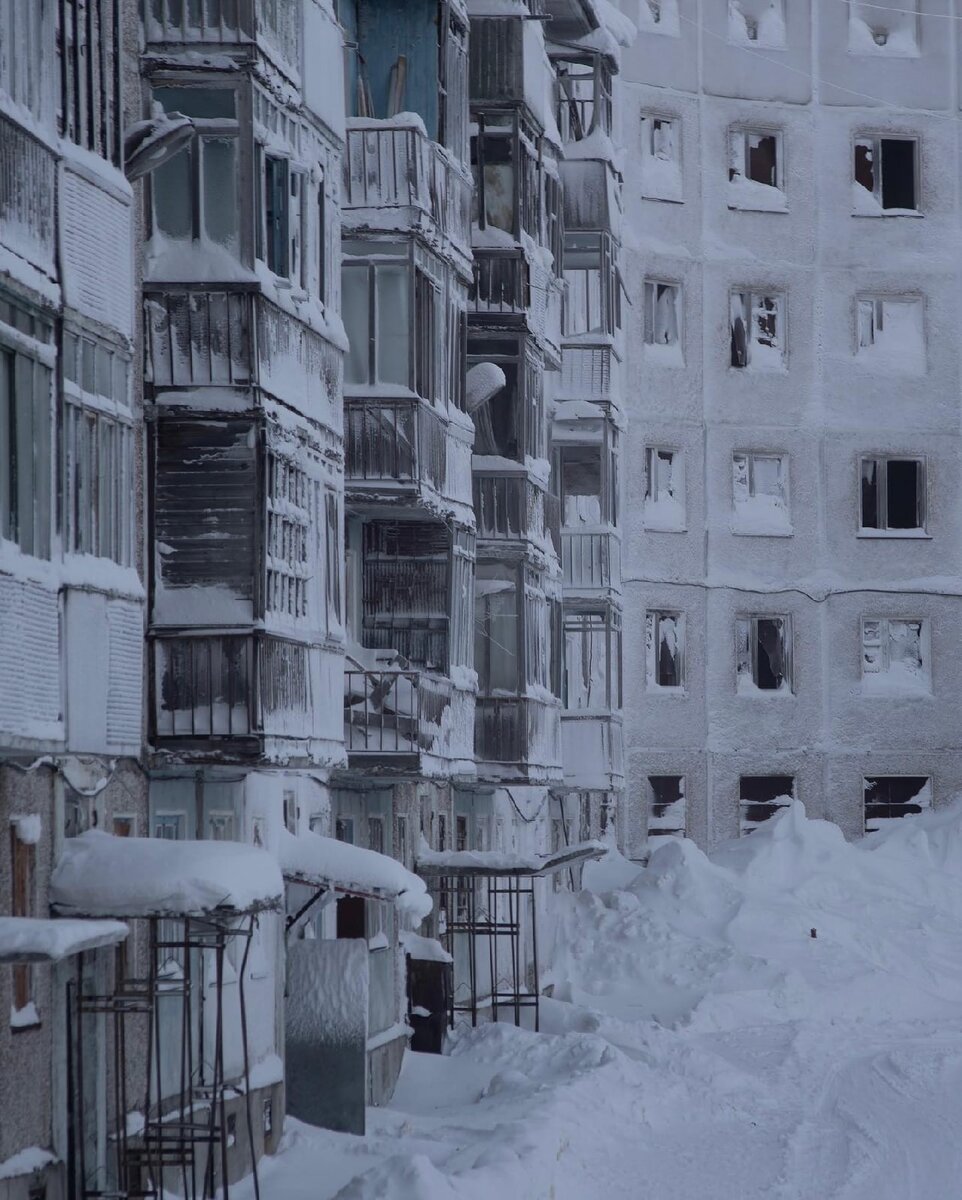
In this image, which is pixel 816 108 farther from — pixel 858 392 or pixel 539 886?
pixel 539 886

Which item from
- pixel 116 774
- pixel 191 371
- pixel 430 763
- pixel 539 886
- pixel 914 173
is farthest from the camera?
pixel 914 173

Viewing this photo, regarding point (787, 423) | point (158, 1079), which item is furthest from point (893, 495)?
point (158, 1079)

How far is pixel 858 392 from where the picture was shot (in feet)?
→ 153

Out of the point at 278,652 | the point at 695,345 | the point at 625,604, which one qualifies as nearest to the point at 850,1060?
the point at 278,652

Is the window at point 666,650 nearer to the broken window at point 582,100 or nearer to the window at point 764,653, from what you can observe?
the window at point 764,653

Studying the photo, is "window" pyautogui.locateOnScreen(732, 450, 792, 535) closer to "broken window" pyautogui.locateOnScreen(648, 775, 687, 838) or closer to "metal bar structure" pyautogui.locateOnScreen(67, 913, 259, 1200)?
"broken window" pyautogui.locateOnScreen(648, 775, 687, 838)

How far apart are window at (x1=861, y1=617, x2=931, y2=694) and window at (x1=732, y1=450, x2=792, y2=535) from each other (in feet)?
8.49

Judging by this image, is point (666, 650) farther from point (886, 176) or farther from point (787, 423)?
point (886, 176)

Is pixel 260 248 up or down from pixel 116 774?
up

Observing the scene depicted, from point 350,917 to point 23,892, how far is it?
10540mm

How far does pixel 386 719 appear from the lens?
2455 cm

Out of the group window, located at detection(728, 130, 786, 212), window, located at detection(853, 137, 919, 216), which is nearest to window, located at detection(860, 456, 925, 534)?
window, located at detection(853, 137, 919, 216)

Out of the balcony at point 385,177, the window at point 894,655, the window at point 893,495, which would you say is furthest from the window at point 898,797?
the balcony at point 385,177

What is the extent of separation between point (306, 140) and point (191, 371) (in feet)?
9.14
